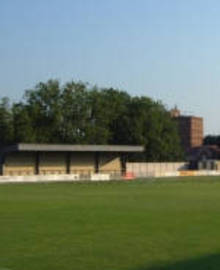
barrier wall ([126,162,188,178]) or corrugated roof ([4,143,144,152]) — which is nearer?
corrugated roof ([4,143,144,152])

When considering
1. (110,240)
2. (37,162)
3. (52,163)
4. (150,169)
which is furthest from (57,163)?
(110,240)

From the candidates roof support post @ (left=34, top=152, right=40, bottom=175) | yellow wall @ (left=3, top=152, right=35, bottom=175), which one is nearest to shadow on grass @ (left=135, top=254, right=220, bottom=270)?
yellow wall @ (left=3, top=152, right=35, bottom=175)

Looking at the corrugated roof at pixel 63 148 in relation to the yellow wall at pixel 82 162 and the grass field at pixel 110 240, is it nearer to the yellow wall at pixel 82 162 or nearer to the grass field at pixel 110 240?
the yellow wall at pixel 82 162

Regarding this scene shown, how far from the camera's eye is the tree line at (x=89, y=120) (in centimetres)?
9931

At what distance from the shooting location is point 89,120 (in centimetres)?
10525

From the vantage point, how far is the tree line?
99.3 metres

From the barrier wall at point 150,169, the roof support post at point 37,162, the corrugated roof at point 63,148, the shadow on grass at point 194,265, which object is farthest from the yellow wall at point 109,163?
the shadow on grass at point 194,265

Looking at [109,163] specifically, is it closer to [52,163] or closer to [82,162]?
[82,162]

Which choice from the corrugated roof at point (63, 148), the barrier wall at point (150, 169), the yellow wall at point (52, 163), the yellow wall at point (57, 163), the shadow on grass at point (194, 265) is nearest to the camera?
the shadow on grass at point (194, 265)

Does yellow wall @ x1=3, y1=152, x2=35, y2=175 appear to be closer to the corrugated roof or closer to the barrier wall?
the corrugated roof

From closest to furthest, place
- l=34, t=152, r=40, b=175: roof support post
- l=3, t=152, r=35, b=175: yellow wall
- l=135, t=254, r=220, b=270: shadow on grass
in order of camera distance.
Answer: l=135, t=254, r=220, b=270: shadow on grass
l=3, t=152, r=35, b=175: yellow wall
l=34, t=152, r=40, b=175: roof support post

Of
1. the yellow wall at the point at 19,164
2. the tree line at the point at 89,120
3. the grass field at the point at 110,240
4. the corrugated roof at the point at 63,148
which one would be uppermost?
the tree line at the point at 89,120

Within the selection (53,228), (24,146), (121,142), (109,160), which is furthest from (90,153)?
(53,228)

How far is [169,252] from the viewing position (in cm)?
1321
